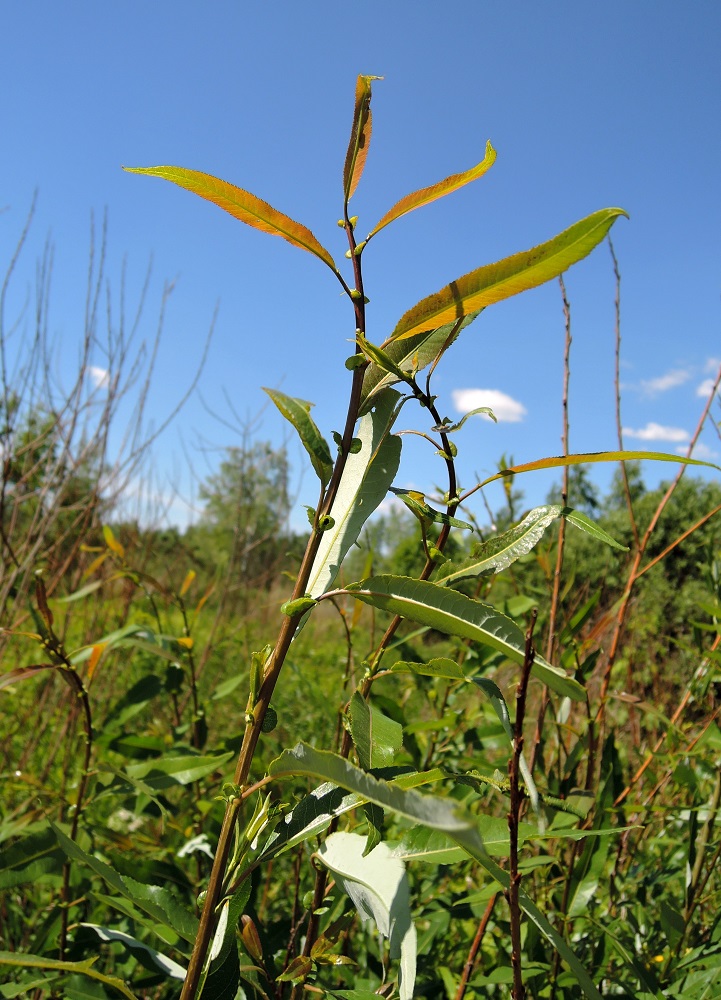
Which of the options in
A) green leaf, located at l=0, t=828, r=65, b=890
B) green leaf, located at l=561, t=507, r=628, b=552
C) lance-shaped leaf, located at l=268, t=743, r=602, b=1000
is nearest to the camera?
lance-shaped leaf, located at l=268, t=743, r=602, b=1000

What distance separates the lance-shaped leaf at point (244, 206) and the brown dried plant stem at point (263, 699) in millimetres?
33

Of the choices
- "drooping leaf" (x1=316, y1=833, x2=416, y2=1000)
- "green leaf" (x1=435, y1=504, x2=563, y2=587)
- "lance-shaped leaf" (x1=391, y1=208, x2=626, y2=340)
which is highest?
"lance-shaped leaf" (x1=391, y1=208, x2=626, y2=340)

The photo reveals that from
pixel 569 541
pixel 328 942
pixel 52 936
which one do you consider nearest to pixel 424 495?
pixel 328 942

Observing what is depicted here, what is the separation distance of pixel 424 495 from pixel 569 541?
833 cm

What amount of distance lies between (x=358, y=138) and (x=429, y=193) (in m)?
0.07

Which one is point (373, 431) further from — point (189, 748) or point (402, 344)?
point (189, 748)

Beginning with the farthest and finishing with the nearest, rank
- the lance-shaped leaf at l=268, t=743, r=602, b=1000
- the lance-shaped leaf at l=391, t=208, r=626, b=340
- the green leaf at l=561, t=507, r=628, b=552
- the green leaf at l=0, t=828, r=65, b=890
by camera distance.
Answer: the green leaf at l=0, t=828, r=65, b=890, the green leaf at l=561, t=507, r=628, b=552, the lance-shaped leaf at l=391, t=208, r=626, b=340, the lance-shaped leaf at l=268, t=743, r=602, b=1000

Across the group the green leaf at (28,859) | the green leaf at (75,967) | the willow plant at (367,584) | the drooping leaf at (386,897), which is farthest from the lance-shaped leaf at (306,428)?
the green leaf at (28,859)

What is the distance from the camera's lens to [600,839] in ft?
2.93

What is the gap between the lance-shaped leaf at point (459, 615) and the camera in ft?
1.44

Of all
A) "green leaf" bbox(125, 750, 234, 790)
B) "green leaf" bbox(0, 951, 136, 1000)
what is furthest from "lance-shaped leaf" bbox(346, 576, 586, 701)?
"green leaf" bbox(125, 750, 234, 790)

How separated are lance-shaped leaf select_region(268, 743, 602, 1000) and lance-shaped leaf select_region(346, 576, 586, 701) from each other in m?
0.12

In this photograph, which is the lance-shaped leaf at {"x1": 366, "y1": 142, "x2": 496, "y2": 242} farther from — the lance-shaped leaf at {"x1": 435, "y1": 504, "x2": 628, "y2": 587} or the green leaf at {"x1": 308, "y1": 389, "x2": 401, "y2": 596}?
the lance-shaped leaf at {"x1": 435, "y1": 504, "x2": 628, "y2": 587}

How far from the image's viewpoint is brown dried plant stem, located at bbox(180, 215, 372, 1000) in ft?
1.60
